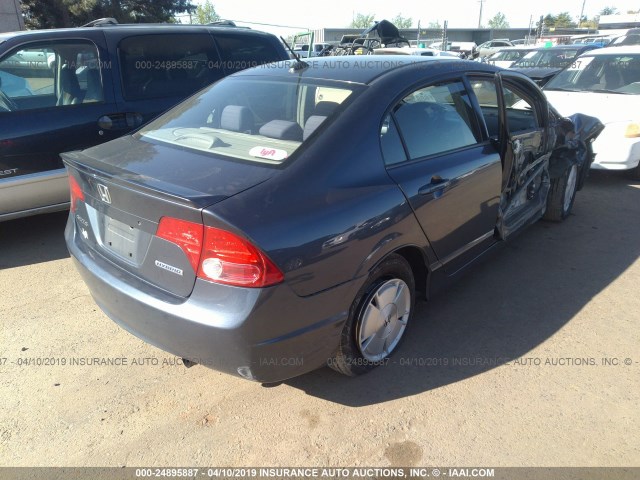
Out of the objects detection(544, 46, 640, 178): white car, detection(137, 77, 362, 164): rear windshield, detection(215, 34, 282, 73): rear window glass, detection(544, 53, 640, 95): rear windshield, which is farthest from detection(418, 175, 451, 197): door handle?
detection(544, 53, 640, 95): rear windshield

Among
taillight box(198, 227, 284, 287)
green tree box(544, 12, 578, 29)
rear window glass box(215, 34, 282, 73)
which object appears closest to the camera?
taillight box(198, 227, 284, 287)

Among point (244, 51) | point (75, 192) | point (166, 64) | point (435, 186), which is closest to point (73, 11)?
point (244, 51)

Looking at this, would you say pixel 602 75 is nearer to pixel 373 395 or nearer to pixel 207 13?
pixel 373 395

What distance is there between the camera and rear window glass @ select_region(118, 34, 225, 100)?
15.0 feet

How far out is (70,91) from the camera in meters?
4.36

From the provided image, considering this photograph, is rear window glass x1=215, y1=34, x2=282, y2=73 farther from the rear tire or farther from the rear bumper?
the rear bumper

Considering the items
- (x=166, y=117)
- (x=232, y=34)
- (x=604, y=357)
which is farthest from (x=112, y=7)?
(x=604, y=357)

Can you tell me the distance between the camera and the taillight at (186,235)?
2.03 meters

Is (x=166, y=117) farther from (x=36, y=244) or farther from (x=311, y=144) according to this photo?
(x=36, y=244)

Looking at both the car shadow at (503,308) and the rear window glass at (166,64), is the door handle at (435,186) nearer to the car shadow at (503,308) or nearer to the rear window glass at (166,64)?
the car shadow at (503,308)

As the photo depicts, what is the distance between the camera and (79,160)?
2.60 m

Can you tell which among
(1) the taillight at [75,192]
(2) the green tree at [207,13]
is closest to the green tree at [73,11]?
(2) the green tree at [207,13]

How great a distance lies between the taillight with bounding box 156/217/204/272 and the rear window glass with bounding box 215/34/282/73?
3.62 meters

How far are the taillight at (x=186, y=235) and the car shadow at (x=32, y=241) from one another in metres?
2.59
